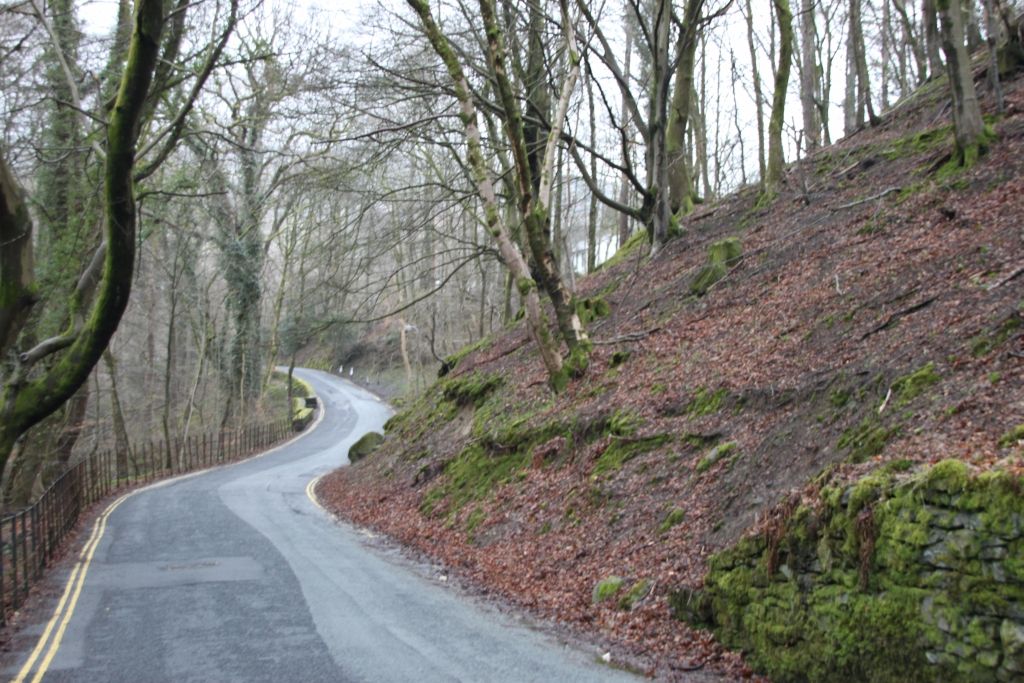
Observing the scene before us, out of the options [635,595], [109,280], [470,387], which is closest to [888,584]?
[635,595]

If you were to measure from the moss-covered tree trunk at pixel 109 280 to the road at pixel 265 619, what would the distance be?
7.62ft

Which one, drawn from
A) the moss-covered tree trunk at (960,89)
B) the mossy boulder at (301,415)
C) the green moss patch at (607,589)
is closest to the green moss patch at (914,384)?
the green moss patch at (607,589)

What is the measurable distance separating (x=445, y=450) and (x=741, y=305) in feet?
24.4

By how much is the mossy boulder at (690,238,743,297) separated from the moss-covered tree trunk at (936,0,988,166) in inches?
169

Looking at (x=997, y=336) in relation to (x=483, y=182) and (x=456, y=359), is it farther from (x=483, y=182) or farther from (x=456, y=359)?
(x=456, y=359)

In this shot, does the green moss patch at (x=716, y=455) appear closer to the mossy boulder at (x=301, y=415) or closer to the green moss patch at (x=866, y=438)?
the green moss patch at (x=866, y=438)

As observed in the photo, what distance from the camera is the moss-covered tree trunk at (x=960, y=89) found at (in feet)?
41.5

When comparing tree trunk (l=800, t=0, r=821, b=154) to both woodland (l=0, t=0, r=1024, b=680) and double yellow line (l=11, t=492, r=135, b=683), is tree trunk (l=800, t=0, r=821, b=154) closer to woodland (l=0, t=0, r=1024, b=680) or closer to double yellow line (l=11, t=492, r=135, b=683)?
woodland (l=0, t=0, r=1024, b=680)

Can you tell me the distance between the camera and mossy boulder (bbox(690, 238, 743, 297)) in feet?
53.0

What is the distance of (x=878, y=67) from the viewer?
35281 millimetres

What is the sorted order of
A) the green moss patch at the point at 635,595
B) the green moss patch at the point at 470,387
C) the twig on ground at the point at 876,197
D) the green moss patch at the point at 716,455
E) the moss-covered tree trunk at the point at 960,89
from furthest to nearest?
the green moss patch at the point at 470,387, the twig on ground at the point at 876,197, the moss-covered tree trunk at the point at 960,89, the green moss patch at the point at 716,455, the green moss patch at the point at 635,595

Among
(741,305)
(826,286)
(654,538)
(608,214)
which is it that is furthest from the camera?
(608,214)

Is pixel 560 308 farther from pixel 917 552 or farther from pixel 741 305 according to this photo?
pixel 917 552

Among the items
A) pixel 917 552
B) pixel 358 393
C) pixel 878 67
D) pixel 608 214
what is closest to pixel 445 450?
pixel 917 552
